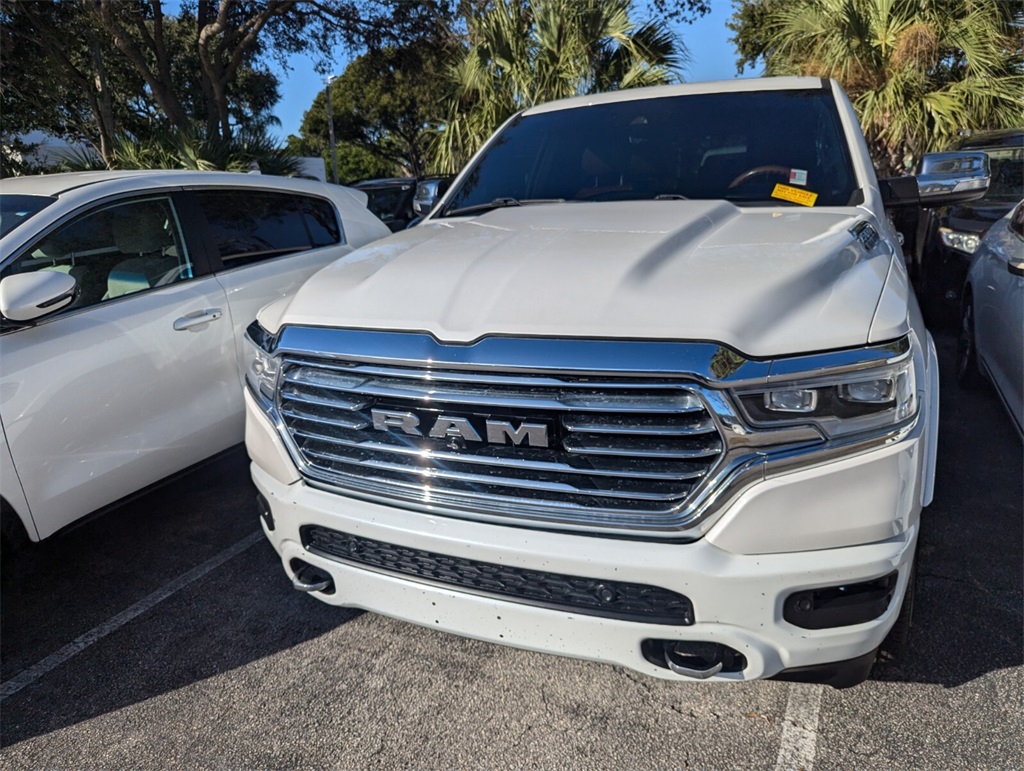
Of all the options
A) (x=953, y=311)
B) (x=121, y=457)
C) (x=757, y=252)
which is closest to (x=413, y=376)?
(x=757, y=252)

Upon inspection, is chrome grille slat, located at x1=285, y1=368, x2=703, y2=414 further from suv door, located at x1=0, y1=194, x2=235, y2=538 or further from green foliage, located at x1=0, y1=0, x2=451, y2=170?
green foliage, located at x1=0, y1=0, x2=451, y2=170

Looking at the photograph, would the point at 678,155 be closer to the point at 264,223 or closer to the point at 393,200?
the point at 264,223

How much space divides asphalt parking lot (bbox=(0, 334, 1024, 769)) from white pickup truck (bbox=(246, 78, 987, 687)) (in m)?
0.39

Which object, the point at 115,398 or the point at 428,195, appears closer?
the point at 115,398

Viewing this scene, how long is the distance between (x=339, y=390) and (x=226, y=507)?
2.10 m

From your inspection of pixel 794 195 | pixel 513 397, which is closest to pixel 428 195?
pixel 794 195

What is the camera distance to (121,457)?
3.01 m

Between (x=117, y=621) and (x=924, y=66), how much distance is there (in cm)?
1024

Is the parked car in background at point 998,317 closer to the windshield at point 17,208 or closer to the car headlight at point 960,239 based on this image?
the car headlight at point 960,239

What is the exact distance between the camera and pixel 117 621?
112 inches

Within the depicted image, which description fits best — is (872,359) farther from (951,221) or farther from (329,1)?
(329,1)

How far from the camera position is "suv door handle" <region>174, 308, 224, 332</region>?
3.27 m

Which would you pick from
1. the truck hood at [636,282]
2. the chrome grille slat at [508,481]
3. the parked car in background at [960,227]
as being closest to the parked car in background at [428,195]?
the truck hood at [636,282]

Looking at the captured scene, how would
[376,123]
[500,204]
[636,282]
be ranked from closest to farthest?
[636,282] → [500,204] → [376,123]
